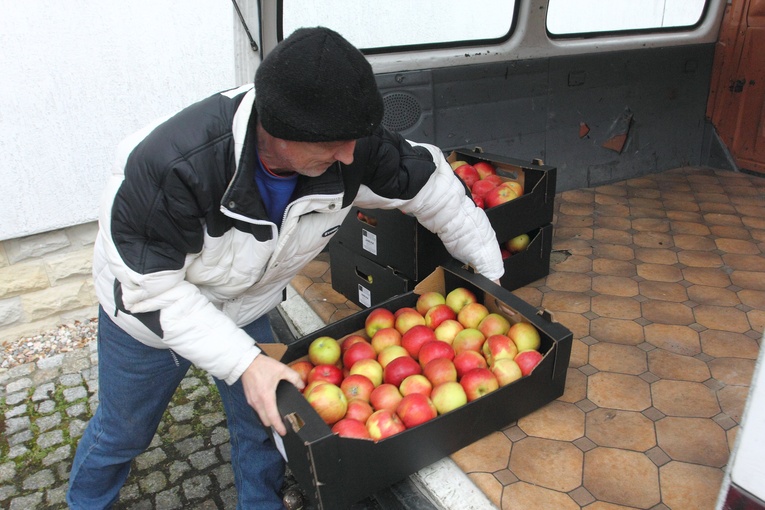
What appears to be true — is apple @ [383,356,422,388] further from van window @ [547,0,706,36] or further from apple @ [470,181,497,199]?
van window @ [547,0,706,36]

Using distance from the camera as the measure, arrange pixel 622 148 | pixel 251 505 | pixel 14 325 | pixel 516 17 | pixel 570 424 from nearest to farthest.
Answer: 1. pixel 570 424
2. pixel 251 505
3. pixel 516 17
4. pixel 14 325
5. pixel 622 148

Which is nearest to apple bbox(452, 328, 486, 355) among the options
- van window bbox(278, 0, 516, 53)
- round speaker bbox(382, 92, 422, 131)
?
round speaker bbox(382, 92, 422, 131)

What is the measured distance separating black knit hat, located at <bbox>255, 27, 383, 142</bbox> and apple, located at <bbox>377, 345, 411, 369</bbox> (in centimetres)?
96

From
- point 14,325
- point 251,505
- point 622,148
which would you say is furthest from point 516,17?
point 14,325

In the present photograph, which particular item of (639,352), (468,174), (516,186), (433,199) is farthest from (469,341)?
(468,174)

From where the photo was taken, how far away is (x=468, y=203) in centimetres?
230

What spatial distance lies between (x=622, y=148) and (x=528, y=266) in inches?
80.4

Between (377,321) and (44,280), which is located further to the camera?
(44,280)

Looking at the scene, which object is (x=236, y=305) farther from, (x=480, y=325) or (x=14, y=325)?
(x=14, y=325)

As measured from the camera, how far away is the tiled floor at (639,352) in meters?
1.82

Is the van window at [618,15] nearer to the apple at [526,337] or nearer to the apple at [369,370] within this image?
the apple at [526,337]

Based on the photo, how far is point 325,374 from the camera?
6.74ft

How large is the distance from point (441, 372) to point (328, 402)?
405 mm

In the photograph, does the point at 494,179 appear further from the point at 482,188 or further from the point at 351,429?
the point at 351,429
